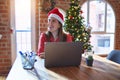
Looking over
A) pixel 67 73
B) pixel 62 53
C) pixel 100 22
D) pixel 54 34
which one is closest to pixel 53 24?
pixel 54 34

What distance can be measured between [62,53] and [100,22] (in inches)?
140

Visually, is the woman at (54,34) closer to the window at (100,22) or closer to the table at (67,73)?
the table at (67,73)

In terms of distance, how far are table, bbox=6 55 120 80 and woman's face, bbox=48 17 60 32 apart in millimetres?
476

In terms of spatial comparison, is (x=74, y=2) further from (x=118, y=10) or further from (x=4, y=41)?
(x=4, y=41)

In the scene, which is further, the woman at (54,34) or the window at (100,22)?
the window at (100,22)

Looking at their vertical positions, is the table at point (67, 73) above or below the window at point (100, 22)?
below

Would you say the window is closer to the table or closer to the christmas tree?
the christmas tree

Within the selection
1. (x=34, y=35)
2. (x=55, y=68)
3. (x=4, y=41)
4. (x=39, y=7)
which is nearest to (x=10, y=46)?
(x=4, y=41)

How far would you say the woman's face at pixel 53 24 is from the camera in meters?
2.35

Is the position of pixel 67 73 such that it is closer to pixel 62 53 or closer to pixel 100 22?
pixel 62 53

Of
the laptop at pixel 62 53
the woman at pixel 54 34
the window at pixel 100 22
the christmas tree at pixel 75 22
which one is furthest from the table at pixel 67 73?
the window at pixel 100 22

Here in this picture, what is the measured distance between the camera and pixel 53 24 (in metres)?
2.38

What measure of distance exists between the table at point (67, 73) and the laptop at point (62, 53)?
57 mm

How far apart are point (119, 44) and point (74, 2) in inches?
67.1
